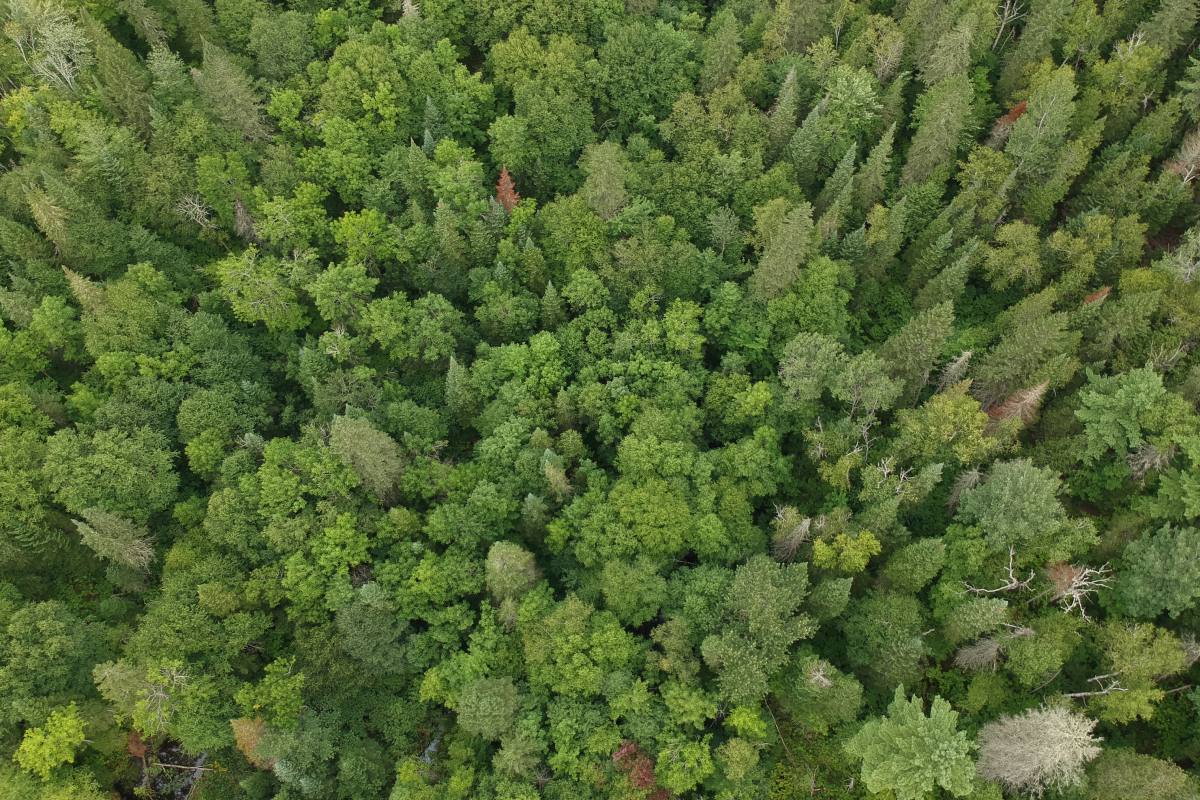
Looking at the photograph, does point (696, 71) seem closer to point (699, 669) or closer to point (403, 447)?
point (403, 447)

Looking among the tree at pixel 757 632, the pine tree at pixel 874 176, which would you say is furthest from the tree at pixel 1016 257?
the tree at pixel 757 632

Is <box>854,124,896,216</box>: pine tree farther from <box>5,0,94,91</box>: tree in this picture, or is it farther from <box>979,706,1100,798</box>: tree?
<box>5,0,94,91</box>: tree

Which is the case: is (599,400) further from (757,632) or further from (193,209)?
(193,209)

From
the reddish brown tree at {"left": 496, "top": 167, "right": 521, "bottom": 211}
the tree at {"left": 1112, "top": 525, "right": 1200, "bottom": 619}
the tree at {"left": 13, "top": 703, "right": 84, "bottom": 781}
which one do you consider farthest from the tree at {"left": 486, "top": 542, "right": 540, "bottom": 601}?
the tree at {"left": 1112, "top": 525, "right": 1200, "bottom": 619}

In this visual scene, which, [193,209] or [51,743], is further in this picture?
[193,209]

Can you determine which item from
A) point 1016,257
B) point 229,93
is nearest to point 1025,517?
point 1016,257

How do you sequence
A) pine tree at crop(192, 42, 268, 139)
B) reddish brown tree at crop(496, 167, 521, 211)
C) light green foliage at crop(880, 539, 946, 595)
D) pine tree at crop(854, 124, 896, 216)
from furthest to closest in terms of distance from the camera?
reddish brown tree at crop(496, 167, 521, 211) → pine tree at crop(854, 124, 896, 216) → pine tree at crop(192, 42, 268, 139) → light green foliage at crop(880, 539, 946, 595)
